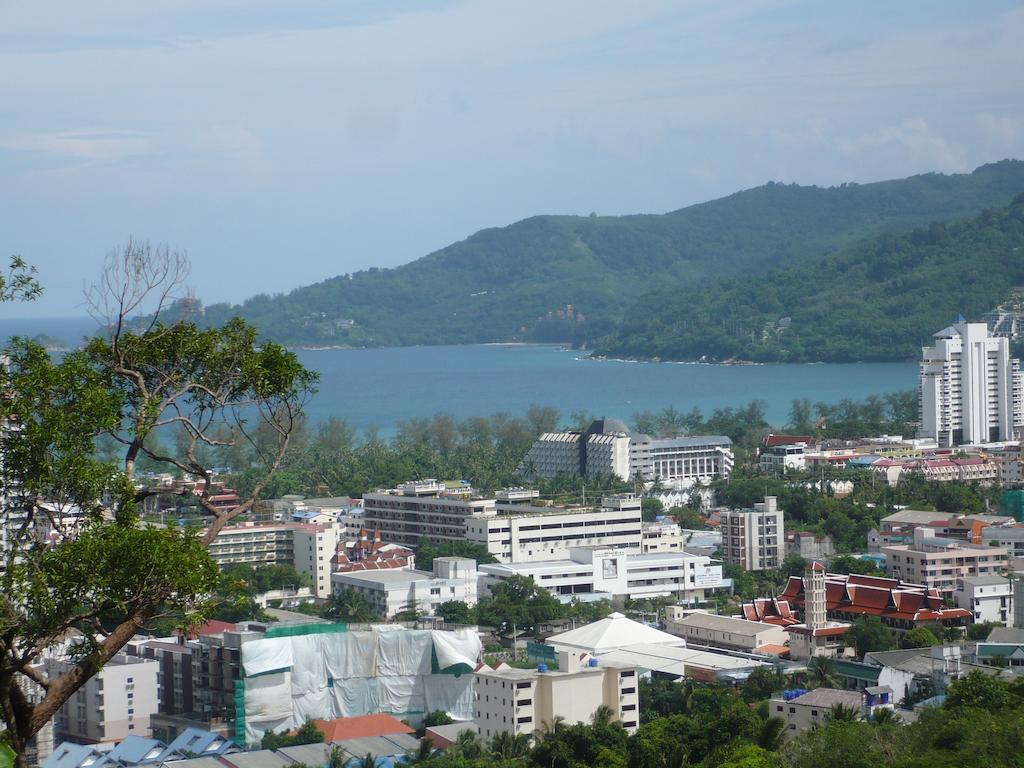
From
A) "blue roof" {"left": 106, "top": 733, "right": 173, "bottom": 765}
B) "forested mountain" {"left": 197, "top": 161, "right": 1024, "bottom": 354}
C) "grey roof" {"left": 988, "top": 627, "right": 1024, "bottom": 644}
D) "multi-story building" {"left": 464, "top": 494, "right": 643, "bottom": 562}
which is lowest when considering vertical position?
"blue roof" {"left": 106, "top": 733, "right": 173, "bottom": 765}

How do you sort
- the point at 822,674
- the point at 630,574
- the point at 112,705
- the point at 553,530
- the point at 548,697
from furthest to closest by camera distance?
the point at 553,530 → the point at 630,574 → the point at 112,705 → the point at 822,674 → the point at 548,697

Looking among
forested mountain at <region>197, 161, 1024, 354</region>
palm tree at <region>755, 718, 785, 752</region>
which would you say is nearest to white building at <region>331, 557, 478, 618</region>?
palm tree at <region>755, 718, 785, 752</region>

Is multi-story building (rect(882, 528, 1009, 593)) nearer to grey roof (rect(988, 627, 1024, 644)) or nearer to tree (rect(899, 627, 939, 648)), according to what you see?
tree (rect(899, 627, 939, 648))

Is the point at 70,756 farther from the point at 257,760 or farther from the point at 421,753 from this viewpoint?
the point at 421,753

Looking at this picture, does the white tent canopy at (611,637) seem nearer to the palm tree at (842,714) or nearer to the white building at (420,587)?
the white building at (420,587)

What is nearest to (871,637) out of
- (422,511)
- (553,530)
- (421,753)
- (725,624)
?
(725,624)

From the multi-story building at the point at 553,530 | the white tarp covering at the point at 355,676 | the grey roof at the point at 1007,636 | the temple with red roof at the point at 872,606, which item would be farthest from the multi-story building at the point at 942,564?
the white tarp covering at the point at 355,676
